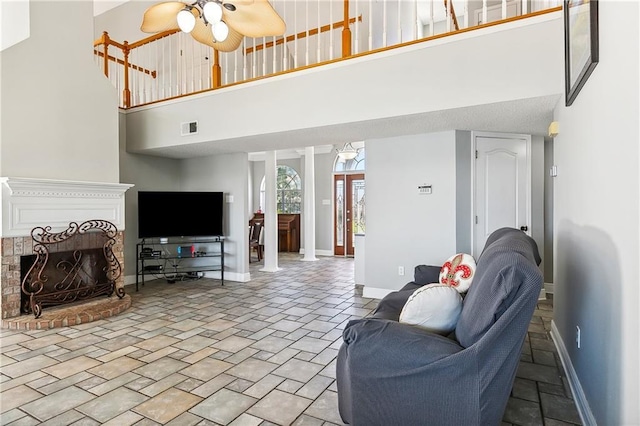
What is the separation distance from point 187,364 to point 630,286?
9.22ft

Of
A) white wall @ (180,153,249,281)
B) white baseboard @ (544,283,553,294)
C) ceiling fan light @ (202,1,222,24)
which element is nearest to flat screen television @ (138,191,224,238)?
white wall @ (180,153,249,281)

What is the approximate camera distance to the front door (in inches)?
355

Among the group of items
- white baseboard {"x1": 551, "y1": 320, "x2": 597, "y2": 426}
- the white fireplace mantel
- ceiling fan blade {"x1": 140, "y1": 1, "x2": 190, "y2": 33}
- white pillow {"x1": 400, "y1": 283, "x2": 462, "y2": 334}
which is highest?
ceiling fan blade {"x1": 140, "y1": 1, "x2": 190, "y2": 33}

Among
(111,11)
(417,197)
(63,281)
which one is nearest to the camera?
(63,281)

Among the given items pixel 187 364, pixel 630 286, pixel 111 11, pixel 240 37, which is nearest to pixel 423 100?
pixel 240 37

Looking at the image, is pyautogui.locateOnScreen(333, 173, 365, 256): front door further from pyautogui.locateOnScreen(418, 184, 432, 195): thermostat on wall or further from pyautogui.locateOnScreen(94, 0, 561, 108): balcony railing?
pyautogui.locateOnScreen(418, 184, 432, 195): thermostat on wall

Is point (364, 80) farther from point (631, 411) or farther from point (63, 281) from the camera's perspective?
point (63, 281)

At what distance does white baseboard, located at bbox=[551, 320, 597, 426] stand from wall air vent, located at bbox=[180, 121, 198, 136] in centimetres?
462

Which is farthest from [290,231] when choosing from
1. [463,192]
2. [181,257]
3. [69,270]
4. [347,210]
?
[463,192]

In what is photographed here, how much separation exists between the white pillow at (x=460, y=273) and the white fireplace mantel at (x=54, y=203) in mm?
4145

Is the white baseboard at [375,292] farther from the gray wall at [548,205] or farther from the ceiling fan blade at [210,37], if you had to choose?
the ceiling fan blade at [210,37]

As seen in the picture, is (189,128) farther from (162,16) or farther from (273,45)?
(162,16)

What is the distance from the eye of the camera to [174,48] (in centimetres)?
650

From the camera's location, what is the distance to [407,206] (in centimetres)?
471
